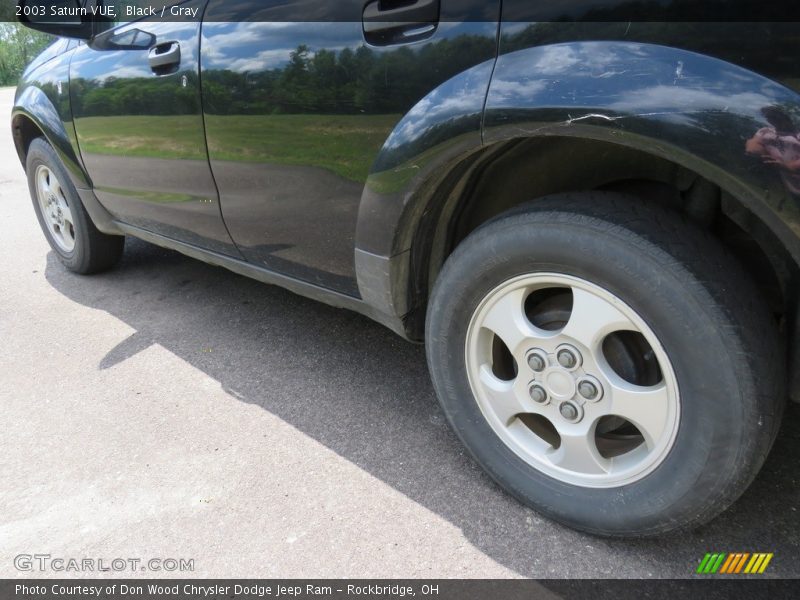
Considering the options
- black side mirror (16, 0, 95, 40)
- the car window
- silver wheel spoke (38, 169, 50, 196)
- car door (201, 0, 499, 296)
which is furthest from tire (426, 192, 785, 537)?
silver wheel spoke (38, 169, 50, 196)

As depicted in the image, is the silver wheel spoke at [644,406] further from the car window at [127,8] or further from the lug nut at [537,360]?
the car window at [127,8]

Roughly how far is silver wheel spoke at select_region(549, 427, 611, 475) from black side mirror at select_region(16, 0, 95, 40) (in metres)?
2.77

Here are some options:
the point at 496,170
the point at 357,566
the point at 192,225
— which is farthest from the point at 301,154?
the point at 357,566

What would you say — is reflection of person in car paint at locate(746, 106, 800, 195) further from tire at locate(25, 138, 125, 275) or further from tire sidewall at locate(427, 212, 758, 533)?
tire at locate(25, 138, 125, 275)

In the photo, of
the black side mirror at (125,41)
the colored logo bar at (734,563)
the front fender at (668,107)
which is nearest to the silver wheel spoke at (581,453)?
the colored logo bar at (734,563)

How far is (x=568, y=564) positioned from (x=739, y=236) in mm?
983

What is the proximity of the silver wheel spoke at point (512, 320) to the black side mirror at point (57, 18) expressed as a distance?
2425 millimetres

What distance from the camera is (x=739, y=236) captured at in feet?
5.47

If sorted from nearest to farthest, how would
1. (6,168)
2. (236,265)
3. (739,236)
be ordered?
(739,236)
(236,265)
(6,168)

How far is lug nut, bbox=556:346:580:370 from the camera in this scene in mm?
1705

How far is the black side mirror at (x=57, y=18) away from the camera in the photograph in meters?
2.92

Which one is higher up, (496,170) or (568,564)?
(496,170)

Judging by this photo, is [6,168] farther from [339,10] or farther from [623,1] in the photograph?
[623,1]

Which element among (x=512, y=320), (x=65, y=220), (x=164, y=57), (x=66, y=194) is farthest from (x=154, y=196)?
(x=512, y=320)
